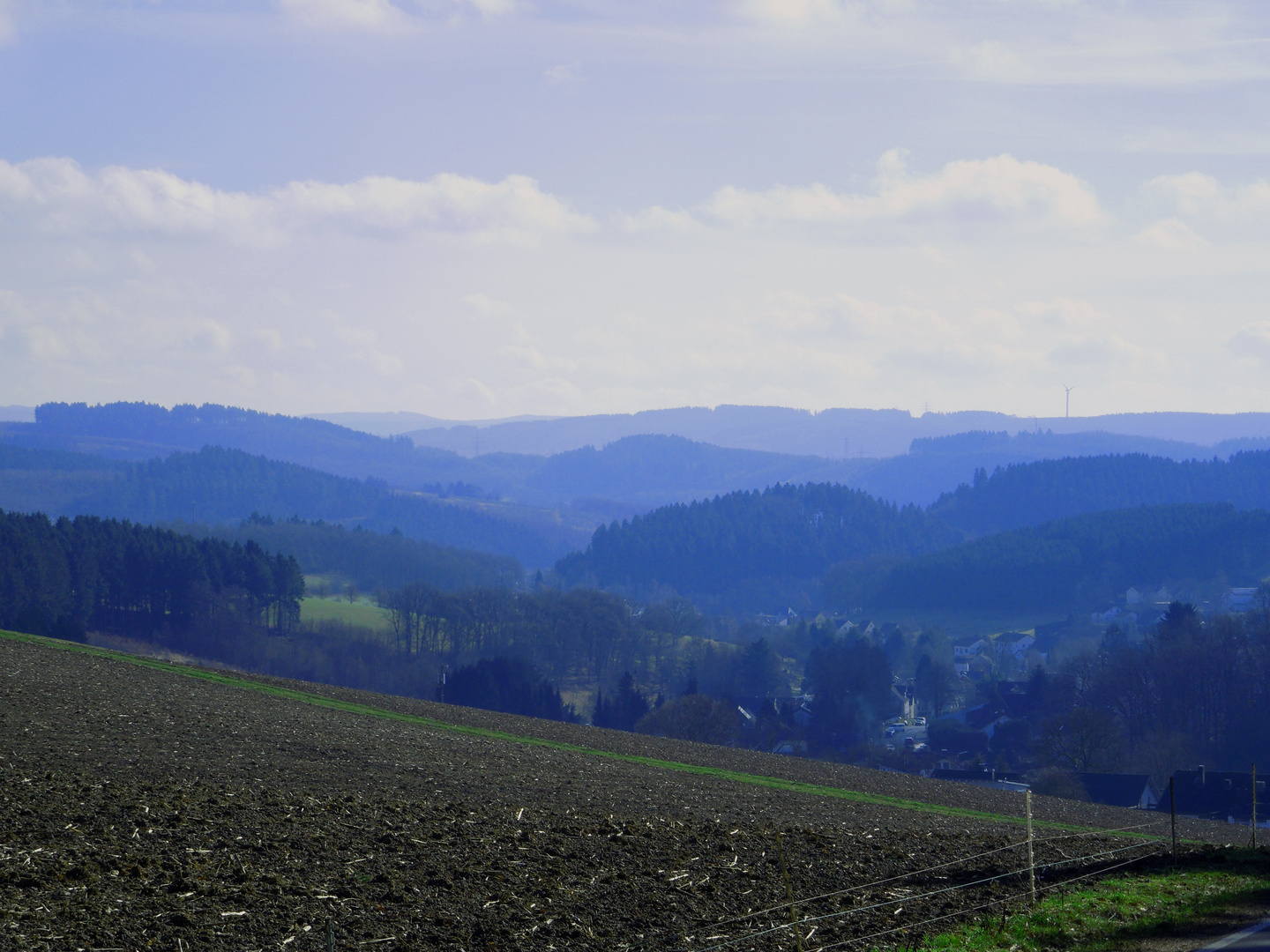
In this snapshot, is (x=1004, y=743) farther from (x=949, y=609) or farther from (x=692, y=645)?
(x=949, y=609)

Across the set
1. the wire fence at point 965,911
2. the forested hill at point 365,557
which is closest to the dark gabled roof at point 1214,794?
the wire fence at point 965,911

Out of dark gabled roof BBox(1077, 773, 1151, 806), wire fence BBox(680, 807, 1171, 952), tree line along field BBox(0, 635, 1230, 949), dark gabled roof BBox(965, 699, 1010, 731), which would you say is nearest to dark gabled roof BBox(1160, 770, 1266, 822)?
dark gabled roof BBox(1077, 773, 1151, 806)

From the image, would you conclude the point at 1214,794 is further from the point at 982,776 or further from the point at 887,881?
the point at 887,881

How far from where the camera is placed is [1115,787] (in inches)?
2292

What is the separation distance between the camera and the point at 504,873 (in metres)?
13.7

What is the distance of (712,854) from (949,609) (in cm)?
18574

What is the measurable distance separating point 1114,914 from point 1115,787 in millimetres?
49221

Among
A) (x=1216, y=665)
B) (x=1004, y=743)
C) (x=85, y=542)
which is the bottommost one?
(x=1004, y=743)

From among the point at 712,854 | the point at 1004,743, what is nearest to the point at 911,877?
the point at 712,854

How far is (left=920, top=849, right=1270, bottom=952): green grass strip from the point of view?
485 inches

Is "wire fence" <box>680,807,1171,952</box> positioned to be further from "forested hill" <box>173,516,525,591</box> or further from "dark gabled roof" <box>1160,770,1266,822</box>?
"forested hill" <box>173,516,525,591</box>

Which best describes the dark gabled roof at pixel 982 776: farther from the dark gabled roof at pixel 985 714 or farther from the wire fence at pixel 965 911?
the wire fence at pixel 965 911

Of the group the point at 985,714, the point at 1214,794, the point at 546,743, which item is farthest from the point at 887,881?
the point at 985,714

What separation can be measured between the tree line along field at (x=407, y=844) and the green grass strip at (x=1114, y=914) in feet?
2.44
